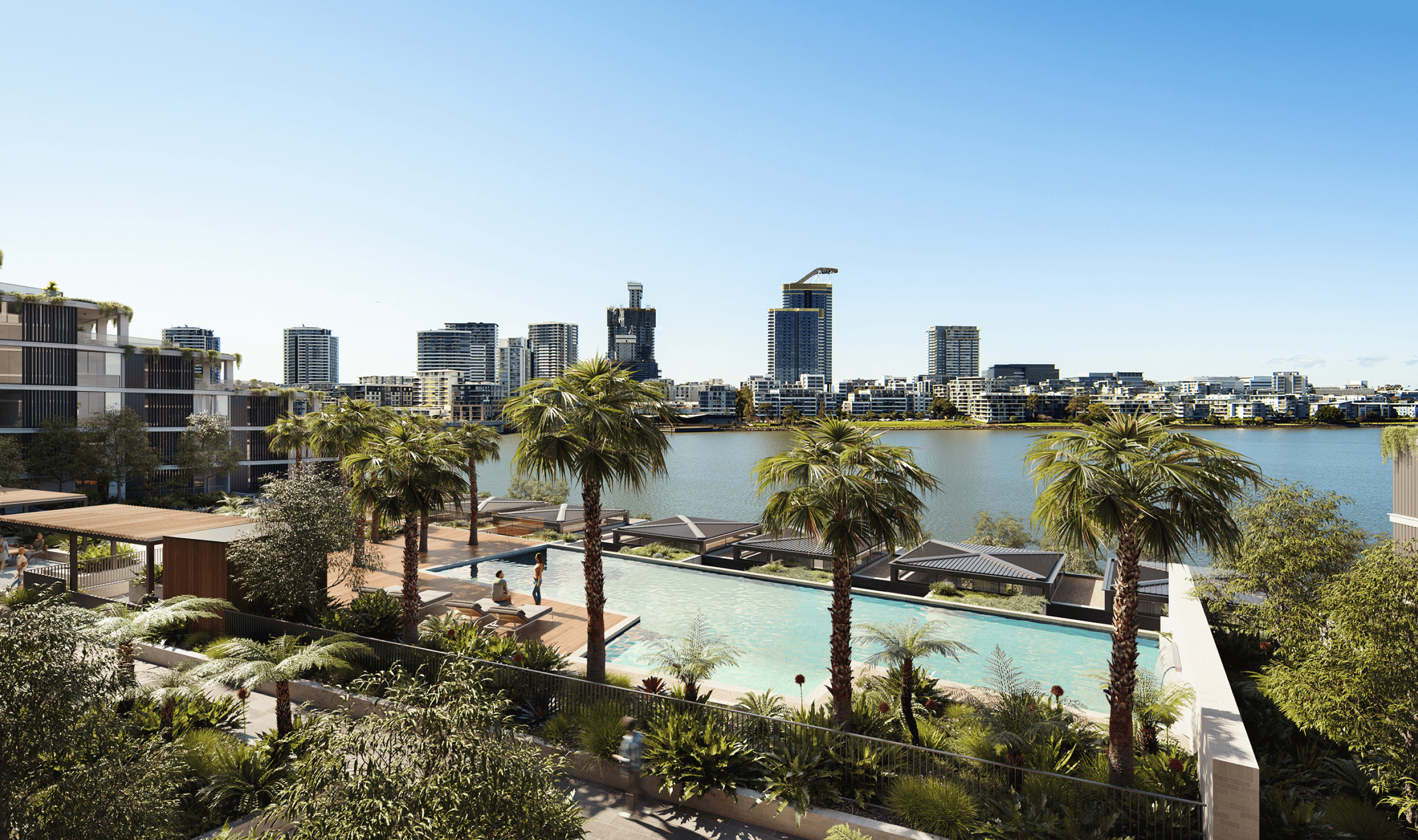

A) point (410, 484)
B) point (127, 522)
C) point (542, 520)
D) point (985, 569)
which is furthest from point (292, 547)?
point (985, 569)

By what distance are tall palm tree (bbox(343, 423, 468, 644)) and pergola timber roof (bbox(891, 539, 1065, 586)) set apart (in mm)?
14684

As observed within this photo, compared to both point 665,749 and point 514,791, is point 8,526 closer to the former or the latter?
point 665,749

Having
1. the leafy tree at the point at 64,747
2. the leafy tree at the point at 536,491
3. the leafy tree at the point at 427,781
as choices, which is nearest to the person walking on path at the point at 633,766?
the leafy tree at the point at 427,781

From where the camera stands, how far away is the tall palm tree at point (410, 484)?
14258mm

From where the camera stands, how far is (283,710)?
420 inches

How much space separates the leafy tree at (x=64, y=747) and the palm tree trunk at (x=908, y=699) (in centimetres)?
975

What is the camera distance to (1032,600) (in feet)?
66.6

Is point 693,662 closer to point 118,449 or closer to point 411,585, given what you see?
A: point 411,585

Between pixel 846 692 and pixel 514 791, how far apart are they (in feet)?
21.2

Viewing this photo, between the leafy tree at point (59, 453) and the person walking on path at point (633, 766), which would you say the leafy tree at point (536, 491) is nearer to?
the leafy tree at point (59, 453)

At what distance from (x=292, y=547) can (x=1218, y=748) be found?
55.9 feet

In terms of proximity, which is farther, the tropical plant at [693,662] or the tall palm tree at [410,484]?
the tall palm tree at [410,484]

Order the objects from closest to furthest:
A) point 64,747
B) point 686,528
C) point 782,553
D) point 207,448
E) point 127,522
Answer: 1. point 64,747
2. point 127,522
3. point 782,553
4. point 686,528
5. point 207,448

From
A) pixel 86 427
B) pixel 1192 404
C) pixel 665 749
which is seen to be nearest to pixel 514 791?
pixel 665 749
